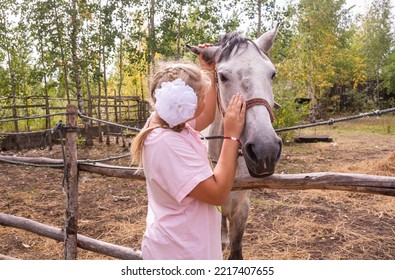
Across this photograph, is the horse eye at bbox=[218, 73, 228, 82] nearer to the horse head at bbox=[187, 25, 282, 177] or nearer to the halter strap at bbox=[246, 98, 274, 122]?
the horse head at bbox=[187, 25, 282, 177]

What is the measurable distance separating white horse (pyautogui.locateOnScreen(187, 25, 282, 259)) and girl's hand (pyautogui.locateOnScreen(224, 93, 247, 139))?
0.09m

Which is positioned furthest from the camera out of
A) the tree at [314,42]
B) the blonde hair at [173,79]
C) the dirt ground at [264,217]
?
the tree at [314,42]

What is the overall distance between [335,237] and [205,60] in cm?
305

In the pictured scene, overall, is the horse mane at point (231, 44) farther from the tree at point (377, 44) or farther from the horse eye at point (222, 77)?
the tree at point (377, 44)

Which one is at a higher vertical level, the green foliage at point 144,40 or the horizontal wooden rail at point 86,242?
the green foliage at point 144,40

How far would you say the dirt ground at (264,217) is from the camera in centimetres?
414

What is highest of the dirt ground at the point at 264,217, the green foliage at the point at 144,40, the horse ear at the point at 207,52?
the green foliage at the point at 144,40

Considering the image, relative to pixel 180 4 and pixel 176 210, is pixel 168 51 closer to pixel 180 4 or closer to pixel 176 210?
pixel 180 4

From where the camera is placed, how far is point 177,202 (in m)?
1.54

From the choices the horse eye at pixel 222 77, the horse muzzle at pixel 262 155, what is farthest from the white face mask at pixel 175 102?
the horse eye at pixel 222 77

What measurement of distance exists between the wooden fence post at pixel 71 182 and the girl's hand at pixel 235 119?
1592 millimetres

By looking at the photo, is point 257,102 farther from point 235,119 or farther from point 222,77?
point 222,77

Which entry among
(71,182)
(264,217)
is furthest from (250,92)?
(264,217)

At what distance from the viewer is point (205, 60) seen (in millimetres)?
2387
